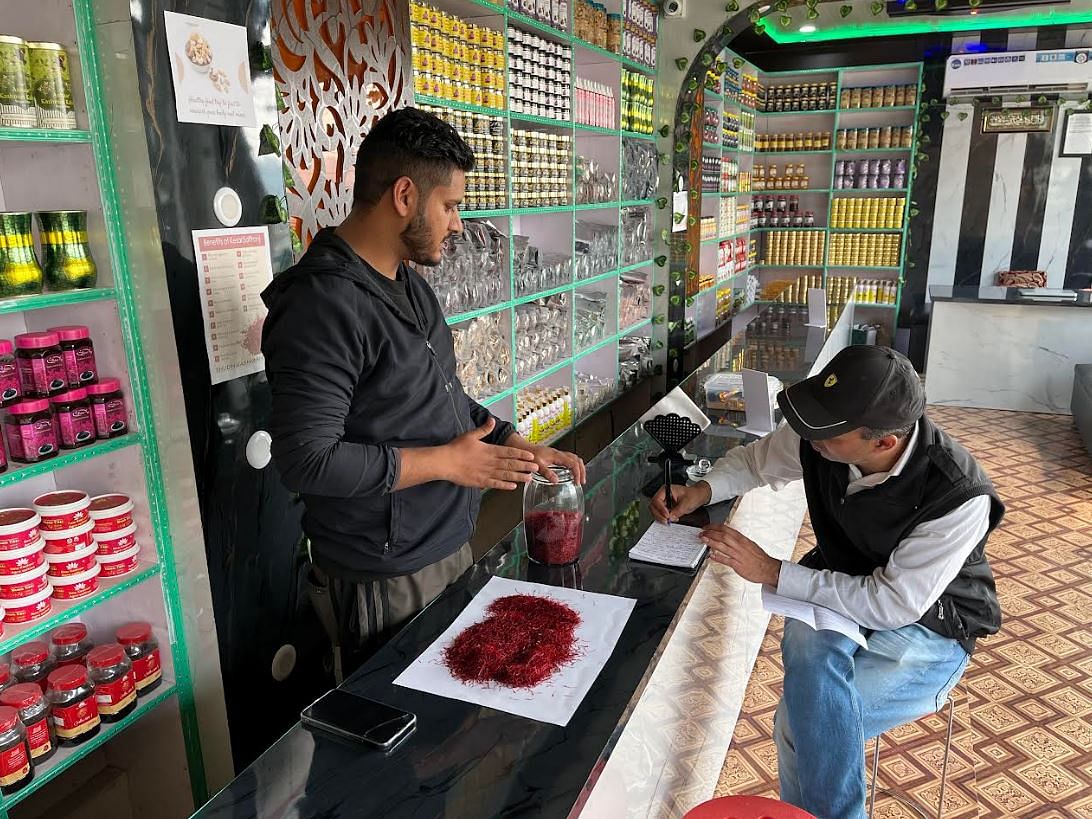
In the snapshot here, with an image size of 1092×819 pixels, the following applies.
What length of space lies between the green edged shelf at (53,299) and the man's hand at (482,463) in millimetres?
851

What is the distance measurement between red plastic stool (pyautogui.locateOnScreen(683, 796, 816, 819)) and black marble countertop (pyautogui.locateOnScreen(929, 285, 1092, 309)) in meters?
6.10

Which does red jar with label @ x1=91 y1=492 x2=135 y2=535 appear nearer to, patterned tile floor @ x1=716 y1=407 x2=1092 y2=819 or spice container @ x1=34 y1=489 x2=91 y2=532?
spice container @ x1=34 y1=489 x2=91 y2=532

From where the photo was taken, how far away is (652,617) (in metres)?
1.52

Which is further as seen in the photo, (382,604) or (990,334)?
(990,334)

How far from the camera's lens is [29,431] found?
64.8 inches

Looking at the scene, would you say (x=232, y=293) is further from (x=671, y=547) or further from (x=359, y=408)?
(x=671, y=547)

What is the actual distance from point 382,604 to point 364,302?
68 centimetres

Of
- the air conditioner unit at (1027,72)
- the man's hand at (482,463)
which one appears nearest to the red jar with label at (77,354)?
the man's hand at (482,463)

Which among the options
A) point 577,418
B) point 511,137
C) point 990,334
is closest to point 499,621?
point 511,137

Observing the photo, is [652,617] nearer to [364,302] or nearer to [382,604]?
[382,604]

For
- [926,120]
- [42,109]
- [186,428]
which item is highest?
[926,120]

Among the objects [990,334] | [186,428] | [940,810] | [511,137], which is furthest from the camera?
[990,334]

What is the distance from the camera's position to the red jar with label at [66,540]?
1751 mm

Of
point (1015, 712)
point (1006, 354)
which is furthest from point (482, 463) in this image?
point (1006, 354)
